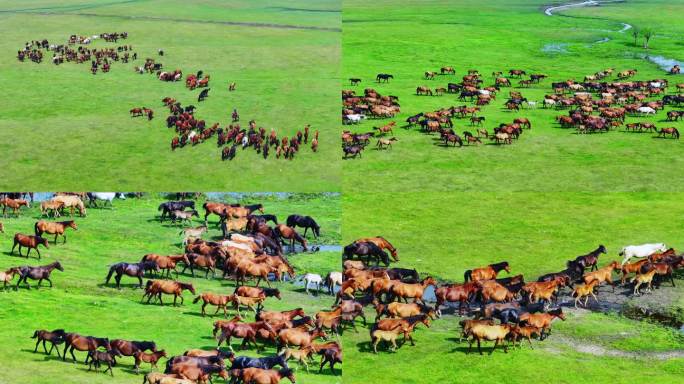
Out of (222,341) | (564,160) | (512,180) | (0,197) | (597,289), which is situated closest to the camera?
(222,341)

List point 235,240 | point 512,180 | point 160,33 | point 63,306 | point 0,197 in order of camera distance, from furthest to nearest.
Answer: point 160,33 → point 512,180 → point 0,197 → point 235,240 → point 63,306

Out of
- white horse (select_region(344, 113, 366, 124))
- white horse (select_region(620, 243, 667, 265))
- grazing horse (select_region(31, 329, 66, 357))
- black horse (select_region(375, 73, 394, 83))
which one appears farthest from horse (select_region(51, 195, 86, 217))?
black horse (select_region(375, 73, 394, 83))

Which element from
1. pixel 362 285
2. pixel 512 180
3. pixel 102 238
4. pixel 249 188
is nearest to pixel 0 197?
pixel 102 238

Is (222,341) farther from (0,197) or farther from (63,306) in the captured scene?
(0,197)

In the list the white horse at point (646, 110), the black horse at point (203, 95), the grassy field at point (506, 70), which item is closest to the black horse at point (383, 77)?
the grassy field at point (506, 70)

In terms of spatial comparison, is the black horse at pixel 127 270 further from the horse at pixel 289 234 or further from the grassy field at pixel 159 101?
the grassy field at pixel 159 101

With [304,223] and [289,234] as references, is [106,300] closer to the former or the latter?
[289,234]

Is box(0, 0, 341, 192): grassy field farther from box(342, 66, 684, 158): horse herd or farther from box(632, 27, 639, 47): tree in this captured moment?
box(632, 27, 639, 47): tree
